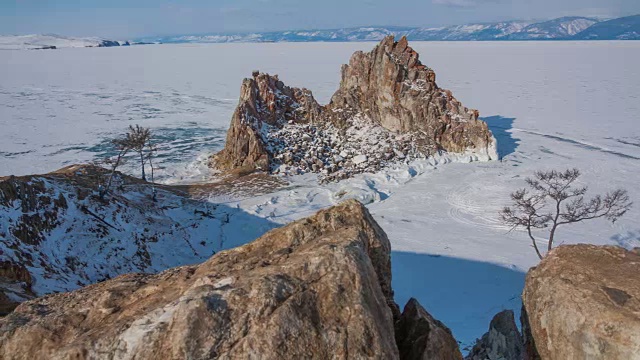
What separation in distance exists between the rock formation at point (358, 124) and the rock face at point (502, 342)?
2397 centimetres

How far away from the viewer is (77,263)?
681 inches

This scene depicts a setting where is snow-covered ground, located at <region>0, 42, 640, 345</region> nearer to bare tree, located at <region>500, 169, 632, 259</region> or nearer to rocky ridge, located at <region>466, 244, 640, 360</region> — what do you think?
bare tree, located at <region>500, 169, 632, 259</region>

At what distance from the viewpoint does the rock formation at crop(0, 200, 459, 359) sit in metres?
4.48

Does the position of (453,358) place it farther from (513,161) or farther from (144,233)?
(513,161)

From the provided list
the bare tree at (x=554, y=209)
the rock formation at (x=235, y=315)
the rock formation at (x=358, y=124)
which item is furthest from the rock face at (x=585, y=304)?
the rock formation at (x=358, y=124)

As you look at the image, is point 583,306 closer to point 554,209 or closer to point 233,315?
point 233,315

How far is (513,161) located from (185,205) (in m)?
26.3

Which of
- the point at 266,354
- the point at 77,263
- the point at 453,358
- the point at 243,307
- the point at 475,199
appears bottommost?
the point at 475,199

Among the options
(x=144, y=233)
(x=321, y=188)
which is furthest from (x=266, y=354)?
(x=321, y=188)

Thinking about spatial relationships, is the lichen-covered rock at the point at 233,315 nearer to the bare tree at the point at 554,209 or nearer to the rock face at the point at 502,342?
the rock face at the point at 502,342

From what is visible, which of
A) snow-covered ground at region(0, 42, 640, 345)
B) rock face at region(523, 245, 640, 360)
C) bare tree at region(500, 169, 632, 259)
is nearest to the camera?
rock face at region(523, 245, 640, 360)

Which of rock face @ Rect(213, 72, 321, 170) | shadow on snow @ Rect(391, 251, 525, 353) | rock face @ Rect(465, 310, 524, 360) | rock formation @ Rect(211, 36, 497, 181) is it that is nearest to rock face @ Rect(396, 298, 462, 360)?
rock face @ Rect(465, 310, 524, 360)

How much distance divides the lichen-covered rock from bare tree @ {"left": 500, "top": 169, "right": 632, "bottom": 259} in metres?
15.6

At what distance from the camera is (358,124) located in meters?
40.4
